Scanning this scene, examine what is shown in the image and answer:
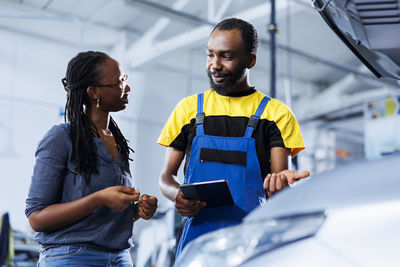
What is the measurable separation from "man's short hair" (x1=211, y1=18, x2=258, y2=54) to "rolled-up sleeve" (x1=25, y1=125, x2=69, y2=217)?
691 mm

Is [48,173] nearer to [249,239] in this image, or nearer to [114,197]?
[114,197]

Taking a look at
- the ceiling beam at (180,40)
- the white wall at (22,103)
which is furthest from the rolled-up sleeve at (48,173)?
the white wall at (22,103)

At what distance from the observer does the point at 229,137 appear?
1.50m

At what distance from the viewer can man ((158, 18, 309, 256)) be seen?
4.77ft

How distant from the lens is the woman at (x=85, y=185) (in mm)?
1247

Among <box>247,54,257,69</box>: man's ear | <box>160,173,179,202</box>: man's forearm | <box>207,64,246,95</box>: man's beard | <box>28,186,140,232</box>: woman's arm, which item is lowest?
<box>28,186,140,232</box>: woman's arm

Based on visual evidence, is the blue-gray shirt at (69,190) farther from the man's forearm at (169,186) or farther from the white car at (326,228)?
the white car at (326,228)

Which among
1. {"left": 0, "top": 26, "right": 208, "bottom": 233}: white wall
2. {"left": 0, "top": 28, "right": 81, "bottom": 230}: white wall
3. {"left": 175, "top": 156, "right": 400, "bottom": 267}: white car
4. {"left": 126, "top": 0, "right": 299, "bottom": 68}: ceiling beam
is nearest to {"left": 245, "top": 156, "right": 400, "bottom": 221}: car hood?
{"left": 175, "top": 156, "right": 400, "bottom": 267}: white car

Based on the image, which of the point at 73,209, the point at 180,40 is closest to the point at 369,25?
the point at 73,209

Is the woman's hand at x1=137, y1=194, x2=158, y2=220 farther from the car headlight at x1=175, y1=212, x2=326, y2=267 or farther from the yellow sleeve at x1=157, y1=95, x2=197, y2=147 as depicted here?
the car headlight at x1=175, y1=212, x2=326, y2=267

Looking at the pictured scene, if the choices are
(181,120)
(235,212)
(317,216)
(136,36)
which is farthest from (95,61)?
(136,36)

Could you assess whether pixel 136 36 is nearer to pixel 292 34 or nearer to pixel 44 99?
pixel 44 99

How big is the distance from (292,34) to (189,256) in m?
8.92

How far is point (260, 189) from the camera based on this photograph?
147cm
